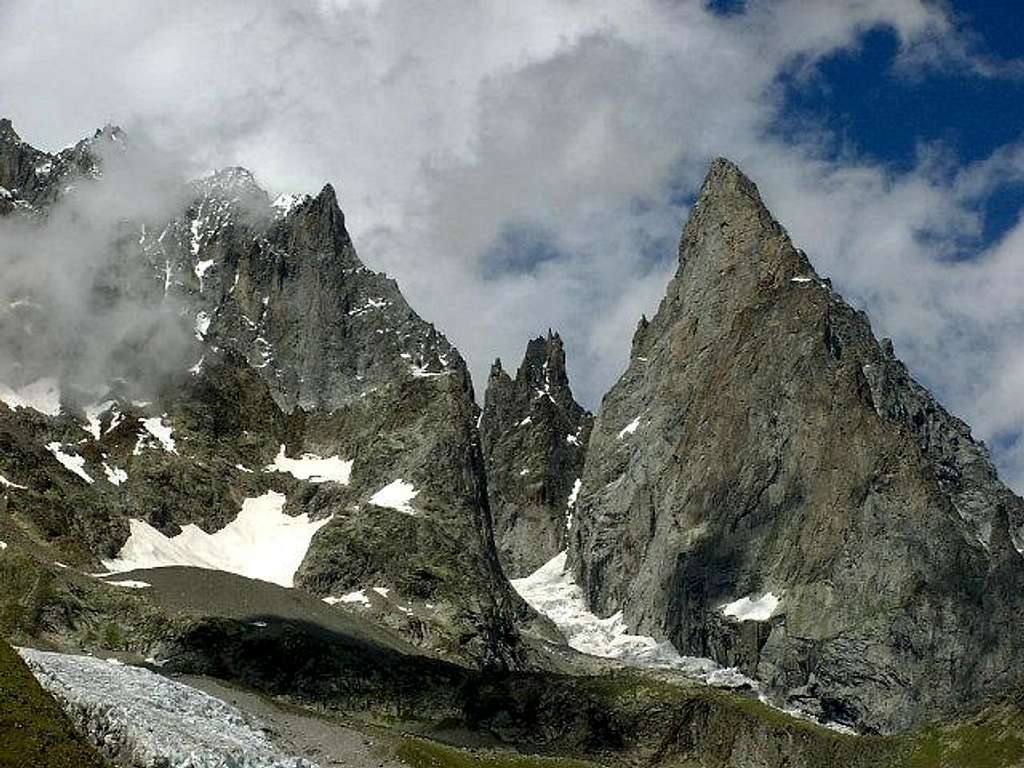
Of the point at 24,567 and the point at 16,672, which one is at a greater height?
the point at 24,567

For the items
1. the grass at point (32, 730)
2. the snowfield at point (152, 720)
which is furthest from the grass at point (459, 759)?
the grass at point (32, 730)

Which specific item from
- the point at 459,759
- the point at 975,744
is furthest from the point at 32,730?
the point at 975,744

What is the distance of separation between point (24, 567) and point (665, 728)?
266 ft

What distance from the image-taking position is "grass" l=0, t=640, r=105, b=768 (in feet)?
175

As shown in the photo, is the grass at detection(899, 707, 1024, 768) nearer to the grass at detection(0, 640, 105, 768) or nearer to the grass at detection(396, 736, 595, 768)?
the grass at detection(396, 736, 595, 768)

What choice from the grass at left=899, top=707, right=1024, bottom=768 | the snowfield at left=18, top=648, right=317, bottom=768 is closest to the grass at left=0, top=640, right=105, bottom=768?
the snowfield at left=18, top=648, right=317, bottom=768

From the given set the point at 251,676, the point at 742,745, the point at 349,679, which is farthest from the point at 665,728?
the point at 251,676

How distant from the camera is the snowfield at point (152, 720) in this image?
64250 millimetres

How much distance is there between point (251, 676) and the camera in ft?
545

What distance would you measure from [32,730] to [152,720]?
17.4 metres

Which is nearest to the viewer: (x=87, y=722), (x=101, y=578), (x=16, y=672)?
(x=16, y=672)

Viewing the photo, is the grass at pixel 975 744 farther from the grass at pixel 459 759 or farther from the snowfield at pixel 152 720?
the snowfield at pixel 152 720

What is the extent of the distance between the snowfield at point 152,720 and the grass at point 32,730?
516 centimetres

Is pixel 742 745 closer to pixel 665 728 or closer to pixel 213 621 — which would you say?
pixel 665 728
